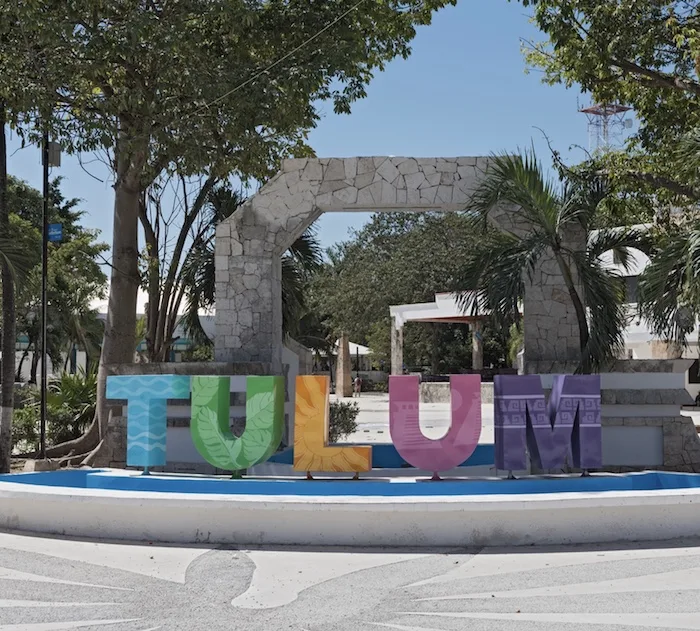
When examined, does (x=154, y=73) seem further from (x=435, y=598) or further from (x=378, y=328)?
(x=378, y=328)

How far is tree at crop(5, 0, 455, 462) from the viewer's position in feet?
40.6

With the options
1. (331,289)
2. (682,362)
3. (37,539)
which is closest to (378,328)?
(331,289)

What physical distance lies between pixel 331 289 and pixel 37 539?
123 ft

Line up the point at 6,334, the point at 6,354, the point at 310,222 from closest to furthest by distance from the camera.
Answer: the point at 6,334
the point at 6,354
the point at 310,222

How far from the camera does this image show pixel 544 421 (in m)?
9.89

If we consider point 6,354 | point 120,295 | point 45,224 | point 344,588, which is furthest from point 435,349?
point 344,588

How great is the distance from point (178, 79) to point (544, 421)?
7415mm

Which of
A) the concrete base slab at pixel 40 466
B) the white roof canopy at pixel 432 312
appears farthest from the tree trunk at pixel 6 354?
the white roof canopy at pixel 432 312

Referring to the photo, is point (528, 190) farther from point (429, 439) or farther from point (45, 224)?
point (45, 224)

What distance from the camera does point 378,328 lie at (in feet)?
146

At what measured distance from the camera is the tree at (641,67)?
43.7 feet

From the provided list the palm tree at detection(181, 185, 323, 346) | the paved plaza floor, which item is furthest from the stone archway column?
the paved plaza floor

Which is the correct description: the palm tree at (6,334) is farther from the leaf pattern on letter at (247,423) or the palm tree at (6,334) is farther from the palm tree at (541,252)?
the palm tree at (541,252)

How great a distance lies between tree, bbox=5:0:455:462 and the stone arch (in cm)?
147
